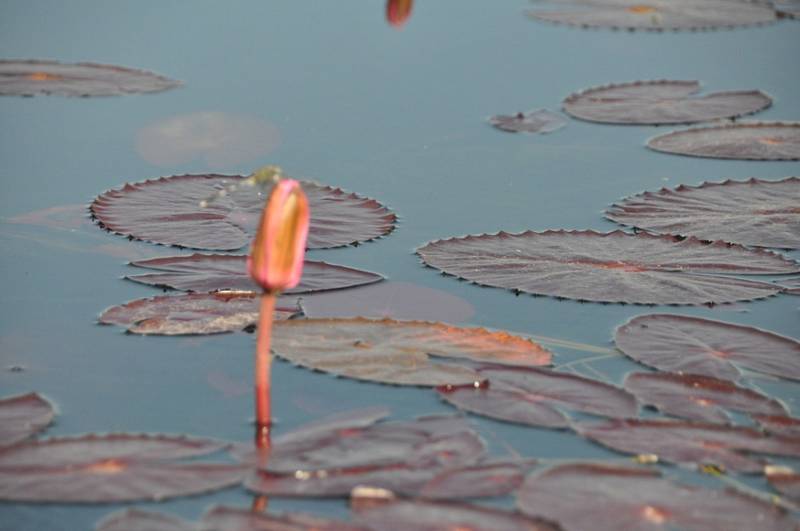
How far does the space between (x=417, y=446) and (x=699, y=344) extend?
67cm

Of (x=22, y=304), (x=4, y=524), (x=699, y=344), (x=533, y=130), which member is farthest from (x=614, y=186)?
(x=4, y=524)

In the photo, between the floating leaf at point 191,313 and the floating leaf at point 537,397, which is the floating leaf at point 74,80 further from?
the floating leaf at point 537,397

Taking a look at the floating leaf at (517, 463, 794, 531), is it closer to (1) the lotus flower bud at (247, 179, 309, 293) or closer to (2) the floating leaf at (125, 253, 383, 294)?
(1) the lotus flower bud at (247, 179, 309, 293)

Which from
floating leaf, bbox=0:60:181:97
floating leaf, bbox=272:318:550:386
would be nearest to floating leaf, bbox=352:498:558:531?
floating leaf, bbox=272:318:550:386

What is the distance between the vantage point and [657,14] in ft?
16.7

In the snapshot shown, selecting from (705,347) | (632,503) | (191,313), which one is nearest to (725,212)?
(705,347)

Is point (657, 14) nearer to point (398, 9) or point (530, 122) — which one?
point (530, 122)

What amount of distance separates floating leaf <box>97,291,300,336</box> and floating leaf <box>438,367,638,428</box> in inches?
17.5

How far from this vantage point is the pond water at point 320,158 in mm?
2072

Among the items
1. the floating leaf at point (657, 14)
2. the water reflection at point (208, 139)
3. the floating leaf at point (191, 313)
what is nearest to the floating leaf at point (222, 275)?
the floating leaf at point (191, 313)

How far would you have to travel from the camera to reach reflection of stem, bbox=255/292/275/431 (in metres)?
1.78

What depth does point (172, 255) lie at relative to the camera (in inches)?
104

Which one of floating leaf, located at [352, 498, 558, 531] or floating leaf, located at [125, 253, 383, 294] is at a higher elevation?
floating leaf, located at [125, 253, 383, 294]

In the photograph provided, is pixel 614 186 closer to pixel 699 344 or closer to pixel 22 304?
pixel 699 344
